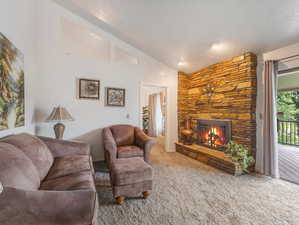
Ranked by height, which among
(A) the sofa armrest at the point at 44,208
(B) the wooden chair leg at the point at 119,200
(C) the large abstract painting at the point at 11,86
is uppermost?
(C) the large abstract painting at the point at 11,86

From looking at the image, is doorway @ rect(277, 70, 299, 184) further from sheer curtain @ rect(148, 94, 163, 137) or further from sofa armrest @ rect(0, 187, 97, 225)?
sheer curtain @ rect(148, 94, 163, 137)

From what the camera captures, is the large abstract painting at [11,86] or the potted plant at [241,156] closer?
the large abstract painting at [11,86]

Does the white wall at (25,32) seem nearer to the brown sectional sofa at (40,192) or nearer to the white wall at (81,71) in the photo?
the white wall at (81,71)

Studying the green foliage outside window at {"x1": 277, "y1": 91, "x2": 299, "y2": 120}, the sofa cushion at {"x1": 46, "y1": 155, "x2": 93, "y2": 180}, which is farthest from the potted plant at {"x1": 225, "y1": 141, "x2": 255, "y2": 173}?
the green foliage outside window at {"x1": 277, "y1": 91, "x2": 299, "y2": 120}

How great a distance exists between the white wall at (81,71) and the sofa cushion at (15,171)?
1.96 metres

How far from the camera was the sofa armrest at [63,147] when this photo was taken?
212cm

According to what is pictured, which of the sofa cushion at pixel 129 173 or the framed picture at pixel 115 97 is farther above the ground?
the framed picture at pixel 115 97

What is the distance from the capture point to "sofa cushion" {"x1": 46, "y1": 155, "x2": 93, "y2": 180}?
5.20 feet

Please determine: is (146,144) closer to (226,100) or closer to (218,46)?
(226,100)

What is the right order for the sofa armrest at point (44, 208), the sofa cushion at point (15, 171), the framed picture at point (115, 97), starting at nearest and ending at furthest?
1. the sofa armrest at point (44, 208)
2. the sofa cushion at point (15, 171)
3. the framed picture at point (115, 97)

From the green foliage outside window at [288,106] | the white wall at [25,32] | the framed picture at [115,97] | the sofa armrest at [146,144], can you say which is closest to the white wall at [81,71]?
the framed picture at [115,97]

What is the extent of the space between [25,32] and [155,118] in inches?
205

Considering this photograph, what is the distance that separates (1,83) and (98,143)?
2.14m

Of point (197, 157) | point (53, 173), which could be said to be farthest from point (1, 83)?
point (197, 157)
